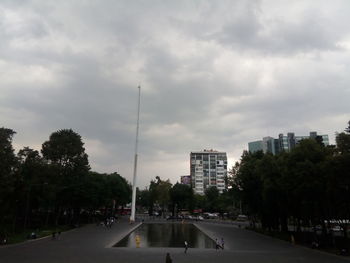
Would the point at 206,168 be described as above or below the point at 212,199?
above

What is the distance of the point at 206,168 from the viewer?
588 feet

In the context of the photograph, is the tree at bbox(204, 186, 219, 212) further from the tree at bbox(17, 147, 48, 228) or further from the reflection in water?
the tree at bbox(17, 147, 48, 228)

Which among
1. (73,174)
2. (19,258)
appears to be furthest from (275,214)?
(19,258)

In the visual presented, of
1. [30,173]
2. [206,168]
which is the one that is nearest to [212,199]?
[206,168]

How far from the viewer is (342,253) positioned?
30719mm

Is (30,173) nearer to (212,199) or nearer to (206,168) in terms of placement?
(212,199)

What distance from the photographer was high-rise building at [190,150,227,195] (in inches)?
6978

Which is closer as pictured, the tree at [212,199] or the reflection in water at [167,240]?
the reflection in water at [167,240]

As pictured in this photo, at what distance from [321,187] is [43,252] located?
1041 inches

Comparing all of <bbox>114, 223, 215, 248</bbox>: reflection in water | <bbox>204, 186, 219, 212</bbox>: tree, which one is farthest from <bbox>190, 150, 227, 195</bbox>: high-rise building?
<bbox>114, 223, 215, 248</bbox>: reflection in water

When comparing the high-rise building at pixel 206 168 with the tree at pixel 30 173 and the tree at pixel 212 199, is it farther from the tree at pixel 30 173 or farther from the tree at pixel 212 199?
the tree at pixel 30 173

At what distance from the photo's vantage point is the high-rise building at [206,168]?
177 metres

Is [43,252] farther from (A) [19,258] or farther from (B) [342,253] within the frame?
(B) [342,253]

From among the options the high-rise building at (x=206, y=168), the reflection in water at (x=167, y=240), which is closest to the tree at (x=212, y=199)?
the high-rise building at (x=206, y=168)
